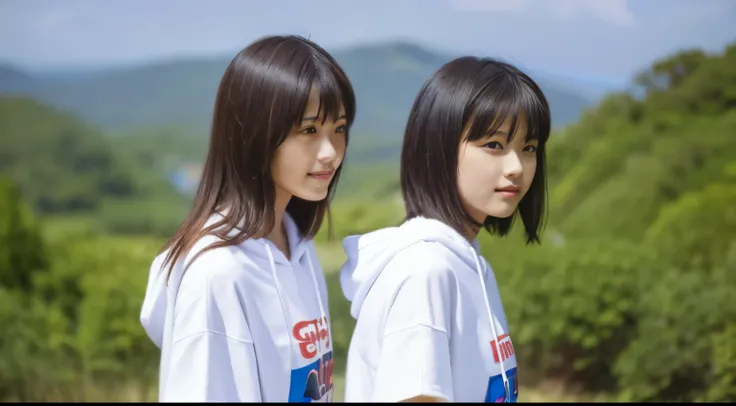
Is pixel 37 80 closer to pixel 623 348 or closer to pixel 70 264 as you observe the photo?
pixel 70 264

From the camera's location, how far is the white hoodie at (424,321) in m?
1.45

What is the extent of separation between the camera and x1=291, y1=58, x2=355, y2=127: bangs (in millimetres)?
1561

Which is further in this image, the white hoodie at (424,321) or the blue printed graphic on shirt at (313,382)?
the blue printed graphic on shirt at (313,382)

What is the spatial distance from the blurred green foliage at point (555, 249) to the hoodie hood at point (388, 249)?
246 cm

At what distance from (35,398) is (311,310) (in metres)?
3.15

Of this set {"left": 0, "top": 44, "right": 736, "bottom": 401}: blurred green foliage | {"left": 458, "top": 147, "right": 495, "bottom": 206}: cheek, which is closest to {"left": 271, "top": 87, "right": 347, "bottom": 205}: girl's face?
{"left": 458, "top": 147, "right": 495, "bottom": 206}: cheek

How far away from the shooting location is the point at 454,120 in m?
1.60

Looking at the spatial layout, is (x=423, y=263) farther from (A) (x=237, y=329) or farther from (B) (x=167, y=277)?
(B) (x=167, y=277)

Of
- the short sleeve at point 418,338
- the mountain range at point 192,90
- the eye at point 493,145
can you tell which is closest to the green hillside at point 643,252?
the mountain range at point 192,90

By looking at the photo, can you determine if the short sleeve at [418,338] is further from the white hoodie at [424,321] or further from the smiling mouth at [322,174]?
the smiling mouth at [322,174]

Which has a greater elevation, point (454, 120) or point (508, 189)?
point (454, 120)

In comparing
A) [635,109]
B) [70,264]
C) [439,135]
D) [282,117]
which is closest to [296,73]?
[282,117]

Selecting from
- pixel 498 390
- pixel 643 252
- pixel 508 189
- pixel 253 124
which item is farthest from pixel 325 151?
pixel 643 252

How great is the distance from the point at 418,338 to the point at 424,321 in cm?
3
